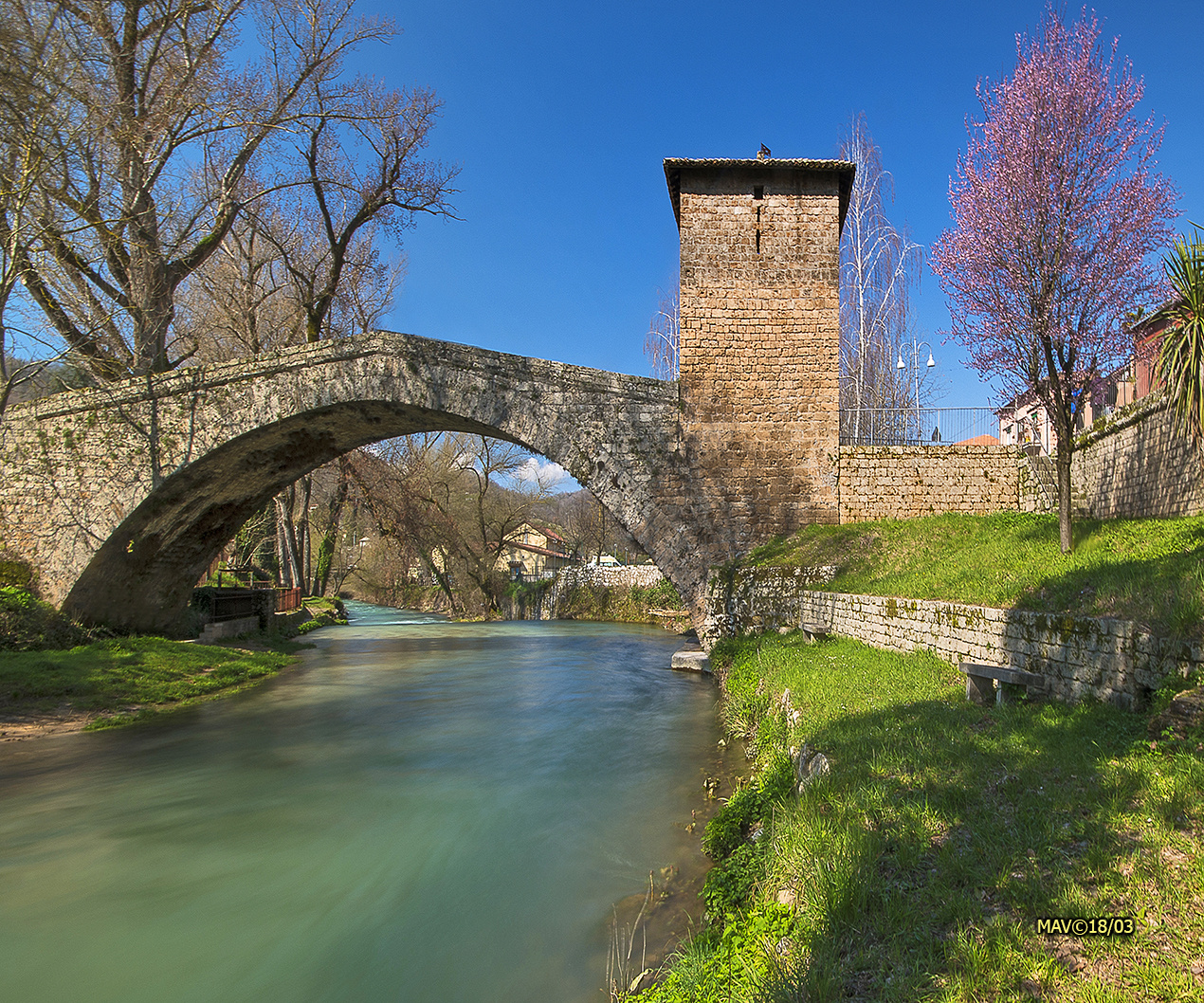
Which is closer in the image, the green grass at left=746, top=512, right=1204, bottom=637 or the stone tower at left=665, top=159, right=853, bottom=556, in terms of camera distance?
the green grass at left=746, top=512, right=1204, bottom=637

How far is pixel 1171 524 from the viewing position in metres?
7.54

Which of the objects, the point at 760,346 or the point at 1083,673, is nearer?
the point at 1083,673

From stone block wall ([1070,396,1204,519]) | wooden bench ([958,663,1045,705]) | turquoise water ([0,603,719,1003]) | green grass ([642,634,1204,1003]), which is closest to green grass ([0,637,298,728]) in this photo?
turquoise water ([0,603,719,1003])

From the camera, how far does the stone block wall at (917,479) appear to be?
40.5 feet

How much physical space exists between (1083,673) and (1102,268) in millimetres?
6766

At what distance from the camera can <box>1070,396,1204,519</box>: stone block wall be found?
27.2 ft

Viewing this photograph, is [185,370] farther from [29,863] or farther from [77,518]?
[29,863]

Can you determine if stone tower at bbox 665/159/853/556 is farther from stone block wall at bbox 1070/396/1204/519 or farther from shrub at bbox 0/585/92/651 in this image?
shrub at bbox 0/585/92/651

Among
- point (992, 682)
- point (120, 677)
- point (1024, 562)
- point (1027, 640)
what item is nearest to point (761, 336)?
Answer: point (1024, 562)

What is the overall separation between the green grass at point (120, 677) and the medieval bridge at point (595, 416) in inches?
65.9

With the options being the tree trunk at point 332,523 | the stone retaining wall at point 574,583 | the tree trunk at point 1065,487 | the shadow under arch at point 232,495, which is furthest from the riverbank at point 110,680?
the stone retaining wall at point 574,583

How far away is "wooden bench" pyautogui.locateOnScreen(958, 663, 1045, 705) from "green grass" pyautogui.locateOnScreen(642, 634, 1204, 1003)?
0.22m

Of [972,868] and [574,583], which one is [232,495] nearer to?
[972,868]

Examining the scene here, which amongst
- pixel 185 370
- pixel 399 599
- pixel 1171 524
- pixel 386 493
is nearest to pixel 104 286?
pixel 185 370
